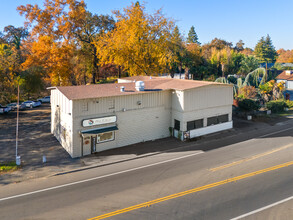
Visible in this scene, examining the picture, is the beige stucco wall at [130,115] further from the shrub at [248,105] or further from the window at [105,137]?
the shrub at [248,105]

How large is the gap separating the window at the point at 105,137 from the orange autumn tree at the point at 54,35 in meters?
28.6

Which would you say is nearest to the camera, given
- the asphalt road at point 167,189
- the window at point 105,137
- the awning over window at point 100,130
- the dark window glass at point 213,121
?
the asphalt road at point 167,189

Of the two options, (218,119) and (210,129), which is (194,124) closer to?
(210,129)

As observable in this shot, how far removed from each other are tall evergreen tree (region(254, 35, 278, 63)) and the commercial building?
9180cm

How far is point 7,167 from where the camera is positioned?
20.5 meters

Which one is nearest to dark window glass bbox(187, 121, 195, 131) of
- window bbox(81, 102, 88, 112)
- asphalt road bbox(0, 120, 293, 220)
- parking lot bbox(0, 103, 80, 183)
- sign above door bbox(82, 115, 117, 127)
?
asphalt road bbox(0, 120, 293, 220)

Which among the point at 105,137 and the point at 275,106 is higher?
the point at 275,106

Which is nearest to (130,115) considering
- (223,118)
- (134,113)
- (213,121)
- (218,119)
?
(134,113)

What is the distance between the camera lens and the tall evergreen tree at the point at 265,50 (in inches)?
4279

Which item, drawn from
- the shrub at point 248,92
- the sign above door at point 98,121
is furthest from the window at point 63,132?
the shrub at point 248,92

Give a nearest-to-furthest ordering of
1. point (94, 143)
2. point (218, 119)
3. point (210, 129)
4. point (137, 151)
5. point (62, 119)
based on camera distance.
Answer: point (94, 143) → point (137, 151) → point (62, 119) → point (210, 129) → point (218, 119)

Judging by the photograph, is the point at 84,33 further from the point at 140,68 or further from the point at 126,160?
the point at 126,160

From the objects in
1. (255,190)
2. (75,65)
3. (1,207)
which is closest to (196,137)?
(255,190)

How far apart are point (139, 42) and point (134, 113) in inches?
849
